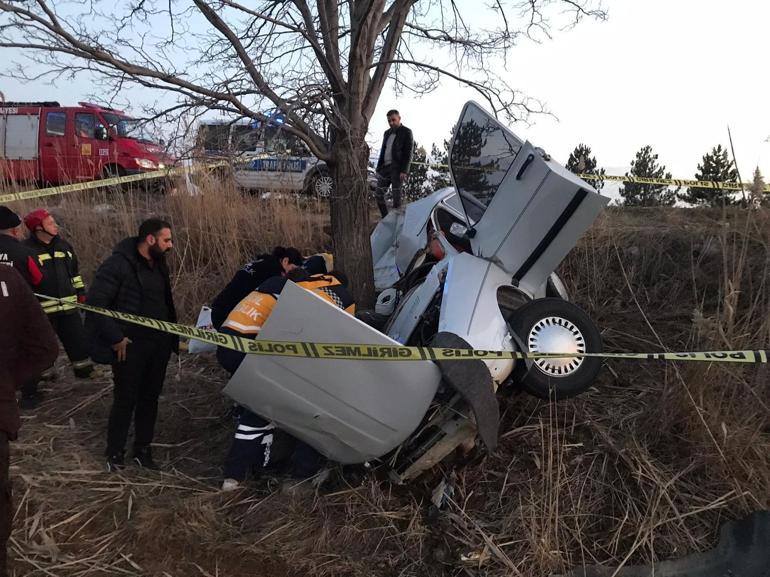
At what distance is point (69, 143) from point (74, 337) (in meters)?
8.67

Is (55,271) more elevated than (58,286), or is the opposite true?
(55,271)

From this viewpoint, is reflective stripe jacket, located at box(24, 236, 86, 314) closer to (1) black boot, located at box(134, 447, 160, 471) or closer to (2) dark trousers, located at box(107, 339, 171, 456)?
(2) dark trousers, located at box(107, 339, 171, 456)

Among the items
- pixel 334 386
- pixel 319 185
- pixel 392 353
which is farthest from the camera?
pixel 319 185

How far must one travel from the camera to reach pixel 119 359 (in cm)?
353

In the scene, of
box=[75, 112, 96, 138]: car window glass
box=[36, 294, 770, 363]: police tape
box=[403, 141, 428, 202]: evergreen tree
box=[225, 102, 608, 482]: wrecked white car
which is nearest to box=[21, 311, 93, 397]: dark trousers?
box=[225, 102, 608, 482]: wrecked white car

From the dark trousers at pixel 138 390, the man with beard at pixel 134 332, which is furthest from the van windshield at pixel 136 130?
the dark trousers at pixel 138 390

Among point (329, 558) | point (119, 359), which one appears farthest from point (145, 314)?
point (329, 558)

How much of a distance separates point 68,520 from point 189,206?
5234mm

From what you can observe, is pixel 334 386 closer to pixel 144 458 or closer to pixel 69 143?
pixel 144 458

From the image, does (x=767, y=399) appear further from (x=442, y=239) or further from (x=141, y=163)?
(x=141, y=163)

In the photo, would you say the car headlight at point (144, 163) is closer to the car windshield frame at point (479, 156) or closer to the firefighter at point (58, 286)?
the firefighter at point (58, 286)

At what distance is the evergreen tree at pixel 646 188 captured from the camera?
32.5ft

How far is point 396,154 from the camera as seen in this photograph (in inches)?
314

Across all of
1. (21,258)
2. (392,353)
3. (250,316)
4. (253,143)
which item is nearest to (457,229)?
(253,143)
